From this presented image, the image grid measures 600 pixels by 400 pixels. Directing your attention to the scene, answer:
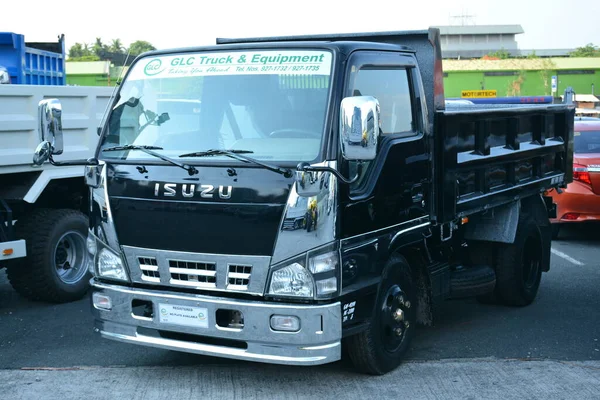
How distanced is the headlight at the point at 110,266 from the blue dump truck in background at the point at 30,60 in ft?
14.7

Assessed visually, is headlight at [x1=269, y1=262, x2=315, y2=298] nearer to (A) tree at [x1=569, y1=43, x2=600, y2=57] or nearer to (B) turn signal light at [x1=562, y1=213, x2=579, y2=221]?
(B) turn signal light at [x1=562, y1=213, x2=579, y2=221]

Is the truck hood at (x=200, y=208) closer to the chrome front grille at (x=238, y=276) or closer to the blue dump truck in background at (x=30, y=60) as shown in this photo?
the chrome front grille at (x=238, y=276)

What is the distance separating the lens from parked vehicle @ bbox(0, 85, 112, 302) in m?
7.86

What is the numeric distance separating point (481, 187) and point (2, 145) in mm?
4153

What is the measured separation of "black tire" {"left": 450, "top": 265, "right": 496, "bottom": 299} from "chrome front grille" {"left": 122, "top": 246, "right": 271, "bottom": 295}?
89.5 inches

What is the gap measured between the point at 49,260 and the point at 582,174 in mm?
6969

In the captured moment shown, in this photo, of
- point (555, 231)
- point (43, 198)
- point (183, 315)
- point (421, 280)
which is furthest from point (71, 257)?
point (555, 231)

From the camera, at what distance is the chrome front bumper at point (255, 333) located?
17.1 ft

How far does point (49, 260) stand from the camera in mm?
8211

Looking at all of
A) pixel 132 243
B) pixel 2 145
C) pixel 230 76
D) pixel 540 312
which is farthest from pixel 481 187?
pixel 2 145

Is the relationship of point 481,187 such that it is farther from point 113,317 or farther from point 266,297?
point 113,317

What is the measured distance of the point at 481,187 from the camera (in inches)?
282

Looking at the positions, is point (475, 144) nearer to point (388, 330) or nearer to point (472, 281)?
point (472, 281)

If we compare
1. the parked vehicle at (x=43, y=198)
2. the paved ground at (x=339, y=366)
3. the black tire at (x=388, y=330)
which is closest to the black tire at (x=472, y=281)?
the paved ground at (x=339, y=366)
